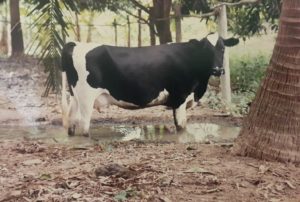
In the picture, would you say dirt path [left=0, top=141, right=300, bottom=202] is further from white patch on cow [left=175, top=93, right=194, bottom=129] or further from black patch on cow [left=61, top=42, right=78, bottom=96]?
white patch on cow [left=175, top=93, right=194, bottom=129]

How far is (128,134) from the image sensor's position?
843 centimetres

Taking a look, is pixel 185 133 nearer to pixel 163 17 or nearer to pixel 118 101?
pixel 118 101

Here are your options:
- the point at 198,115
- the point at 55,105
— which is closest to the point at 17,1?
the point at 55,105

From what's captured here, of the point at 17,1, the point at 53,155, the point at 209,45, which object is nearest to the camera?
the point at 53,155

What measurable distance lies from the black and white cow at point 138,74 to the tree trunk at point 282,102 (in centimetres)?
352

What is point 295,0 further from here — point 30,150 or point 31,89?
point 31,89

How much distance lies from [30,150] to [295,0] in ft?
10.4

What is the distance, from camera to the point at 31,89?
41.7ft

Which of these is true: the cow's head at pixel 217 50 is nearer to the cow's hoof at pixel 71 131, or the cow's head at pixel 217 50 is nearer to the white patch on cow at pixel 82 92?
the white patch on cow at pixel 82 92

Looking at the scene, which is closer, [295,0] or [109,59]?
[295,0]

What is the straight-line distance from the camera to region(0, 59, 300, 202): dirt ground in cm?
416

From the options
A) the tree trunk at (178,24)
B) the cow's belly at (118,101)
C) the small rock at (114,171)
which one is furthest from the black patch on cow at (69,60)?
the tree trunk at (178,24)

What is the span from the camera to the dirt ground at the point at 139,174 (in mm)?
4164

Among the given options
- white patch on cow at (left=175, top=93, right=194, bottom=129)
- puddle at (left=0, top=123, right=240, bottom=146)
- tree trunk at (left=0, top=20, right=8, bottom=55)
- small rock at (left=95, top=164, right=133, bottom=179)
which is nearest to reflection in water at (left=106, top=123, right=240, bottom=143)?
puddle at (left=0, top=123, right=240, bottom=146)
